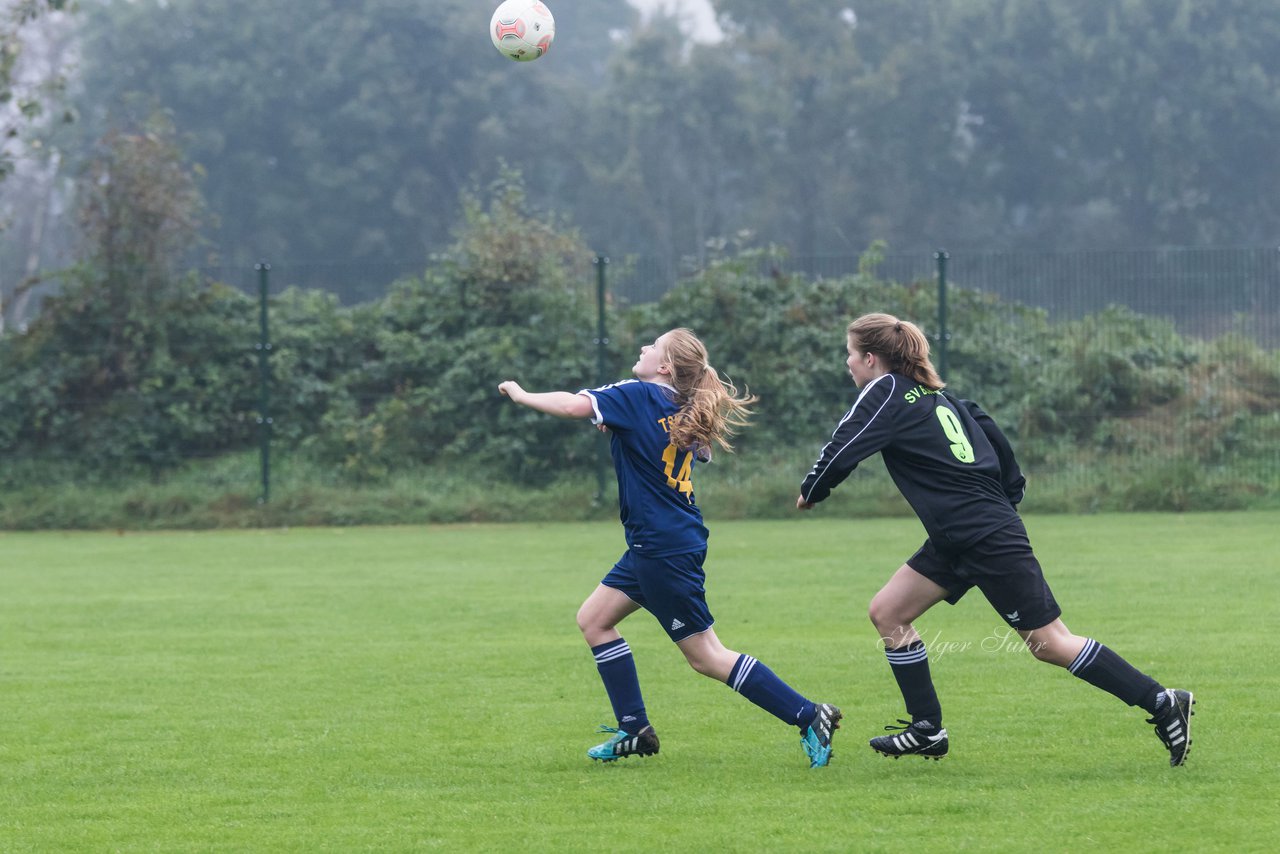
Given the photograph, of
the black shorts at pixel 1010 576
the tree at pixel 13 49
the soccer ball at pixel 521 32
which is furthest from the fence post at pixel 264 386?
the black shorts at pixel 1010 576

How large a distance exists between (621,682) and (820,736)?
822 millimetres

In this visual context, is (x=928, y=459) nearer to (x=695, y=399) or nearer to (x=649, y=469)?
(x=695, y=399)

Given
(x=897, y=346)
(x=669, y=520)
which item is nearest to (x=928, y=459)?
(x=897, y=346)

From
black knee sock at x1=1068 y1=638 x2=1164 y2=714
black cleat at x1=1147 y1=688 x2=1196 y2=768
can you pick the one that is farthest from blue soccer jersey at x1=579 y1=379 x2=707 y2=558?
black cleat at x1=1147 y1=688 x2=1196 y2=768

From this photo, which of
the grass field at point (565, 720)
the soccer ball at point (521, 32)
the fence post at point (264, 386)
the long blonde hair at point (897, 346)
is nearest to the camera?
the grass field at point (565, 720)

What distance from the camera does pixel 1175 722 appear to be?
18.2 feet

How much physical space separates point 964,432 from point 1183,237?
51.2m

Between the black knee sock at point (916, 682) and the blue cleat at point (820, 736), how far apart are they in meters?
0.31

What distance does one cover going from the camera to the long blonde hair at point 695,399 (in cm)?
583

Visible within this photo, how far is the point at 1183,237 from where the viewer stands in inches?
2115

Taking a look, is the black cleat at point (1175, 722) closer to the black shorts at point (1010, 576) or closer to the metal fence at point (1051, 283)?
the black shorts at point (1010, 576)

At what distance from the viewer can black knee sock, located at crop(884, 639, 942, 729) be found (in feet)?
19.3

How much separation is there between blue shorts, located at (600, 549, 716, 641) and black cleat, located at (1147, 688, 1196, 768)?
1.62 meters

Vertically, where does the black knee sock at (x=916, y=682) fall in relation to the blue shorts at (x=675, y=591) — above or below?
below
